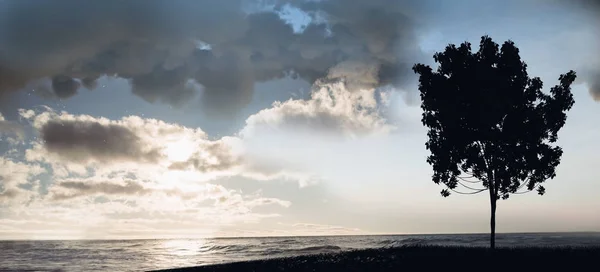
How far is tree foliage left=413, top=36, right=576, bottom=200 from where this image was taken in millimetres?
32188

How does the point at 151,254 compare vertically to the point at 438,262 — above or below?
below

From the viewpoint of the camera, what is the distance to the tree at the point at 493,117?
32188 millimetres

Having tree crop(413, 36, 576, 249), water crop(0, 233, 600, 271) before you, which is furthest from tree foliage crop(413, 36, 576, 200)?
water crop(0, 233, 600, 271)

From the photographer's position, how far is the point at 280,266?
26.7 metres

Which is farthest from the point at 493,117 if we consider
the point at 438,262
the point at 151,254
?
the point at 151,254

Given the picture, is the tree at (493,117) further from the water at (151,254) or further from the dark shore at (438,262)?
the water at (151,254)

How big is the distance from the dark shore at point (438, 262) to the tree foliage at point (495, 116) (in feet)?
26.9

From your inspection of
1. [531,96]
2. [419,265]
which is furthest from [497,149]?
[419,265]

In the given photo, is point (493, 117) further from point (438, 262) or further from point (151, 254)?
point (151, 254)

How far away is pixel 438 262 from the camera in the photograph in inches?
938

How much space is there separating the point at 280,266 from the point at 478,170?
17.8 m

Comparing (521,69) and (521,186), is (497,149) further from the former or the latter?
(521,69)

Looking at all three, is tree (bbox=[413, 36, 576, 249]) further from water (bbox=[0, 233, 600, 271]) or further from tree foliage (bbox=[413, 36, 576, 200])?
water (bbox=[0, 233, 600, 271])

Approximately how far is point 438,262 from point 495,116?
44.6 feet
